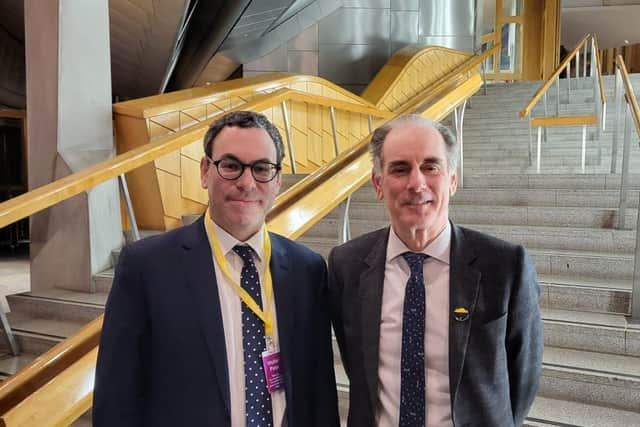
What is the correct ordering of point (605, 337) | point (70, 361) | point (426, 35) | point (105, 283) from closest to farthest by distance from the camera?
1. point (70, 361)
2. point (605, 337)
3. point (105, 283)
4. point (426, 35)

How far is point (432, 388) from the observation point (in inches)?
40.1

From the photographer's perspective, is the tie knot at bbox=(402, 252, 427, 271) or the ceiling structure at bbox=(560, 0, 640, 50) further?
the ceiling structure at bbox=(560, 0, 640, 50)

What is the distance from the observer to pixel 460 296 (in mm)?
1017

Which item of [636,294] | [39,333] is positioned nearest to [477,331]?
[636,294]

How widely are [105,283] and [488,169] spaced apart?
3.97 metres

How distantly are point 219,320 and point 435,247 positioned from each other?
47cm

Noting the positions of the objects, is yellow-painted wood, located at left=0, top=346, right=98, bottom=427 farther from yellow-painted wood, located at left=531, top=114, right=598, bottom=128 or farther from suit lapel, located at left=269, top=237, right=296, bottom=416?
yellow-painted wood, located at left=531, top=114, right=598, bottom=128

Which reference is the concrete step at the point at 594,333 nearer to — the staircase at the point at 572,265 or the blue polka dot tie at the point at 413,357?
the staircase at the point at 572,265

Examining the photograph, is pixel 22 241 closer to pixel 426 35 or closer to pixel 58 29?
pixel 58 29

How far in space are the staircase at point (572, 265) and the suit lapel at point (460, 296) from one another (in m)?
1.01

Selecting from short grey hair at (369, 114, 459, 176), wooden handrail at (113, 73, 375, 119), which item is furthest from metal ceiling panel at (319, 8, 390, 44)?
short grey hair at (369, 114, 459, 176)

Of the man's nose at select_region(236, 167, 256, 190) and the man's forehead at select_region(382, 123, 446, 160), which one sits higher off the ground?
the man's forehead at select_region(382, 123, 446, 160)

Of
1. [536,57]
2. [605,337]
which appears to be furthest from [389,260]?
[536,57]

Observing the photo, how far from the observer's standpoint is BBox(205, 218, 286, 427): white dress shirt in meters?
0.97
